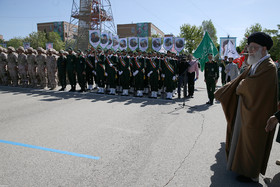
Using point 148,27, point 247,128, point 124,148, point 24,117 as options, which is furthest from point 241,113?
point 148,27

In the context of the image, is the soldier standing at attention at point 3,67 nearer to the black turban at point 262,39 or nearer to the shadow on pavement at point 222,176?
the shadow on pavement at point 222,176

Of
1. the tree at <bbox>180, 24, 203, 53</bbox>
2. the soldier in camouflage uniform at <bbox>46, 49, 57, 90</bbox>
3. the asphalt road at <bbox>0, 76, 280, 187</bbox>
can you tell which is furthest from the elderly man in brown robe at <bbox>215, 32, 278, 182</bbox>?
the tree at <bbox>180, 24, 203, 53</bbox>

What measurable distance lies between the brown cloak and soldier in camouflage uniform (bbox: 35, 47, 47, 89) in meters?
11.7

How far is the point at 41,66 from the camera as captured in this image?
1209cm

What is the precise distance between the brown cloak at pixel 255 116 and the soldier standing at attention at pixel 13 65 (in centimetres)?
1346

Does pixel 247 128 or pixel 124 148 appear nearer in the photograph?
pixel 247 128

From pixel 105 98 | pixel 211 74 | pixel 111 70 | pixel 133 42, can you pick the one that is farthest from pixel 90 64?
pixel 211 74

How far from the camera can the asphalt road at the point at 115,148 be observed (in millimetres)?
3076

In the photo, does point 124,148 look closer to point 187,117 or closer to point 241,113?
point 241,113

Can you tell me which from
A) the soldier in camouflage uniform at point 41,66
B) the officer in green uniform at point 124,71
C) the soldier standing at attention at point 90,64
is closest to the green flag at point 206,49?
the officer in green uniform at point 124,71

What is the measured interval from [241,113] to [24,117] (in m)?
6.13

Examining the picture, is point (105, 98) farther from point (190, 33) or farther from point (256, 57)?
point (190, 33)

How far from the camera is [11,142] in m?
4.41

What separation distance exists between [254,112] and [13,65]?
13.8 metres
